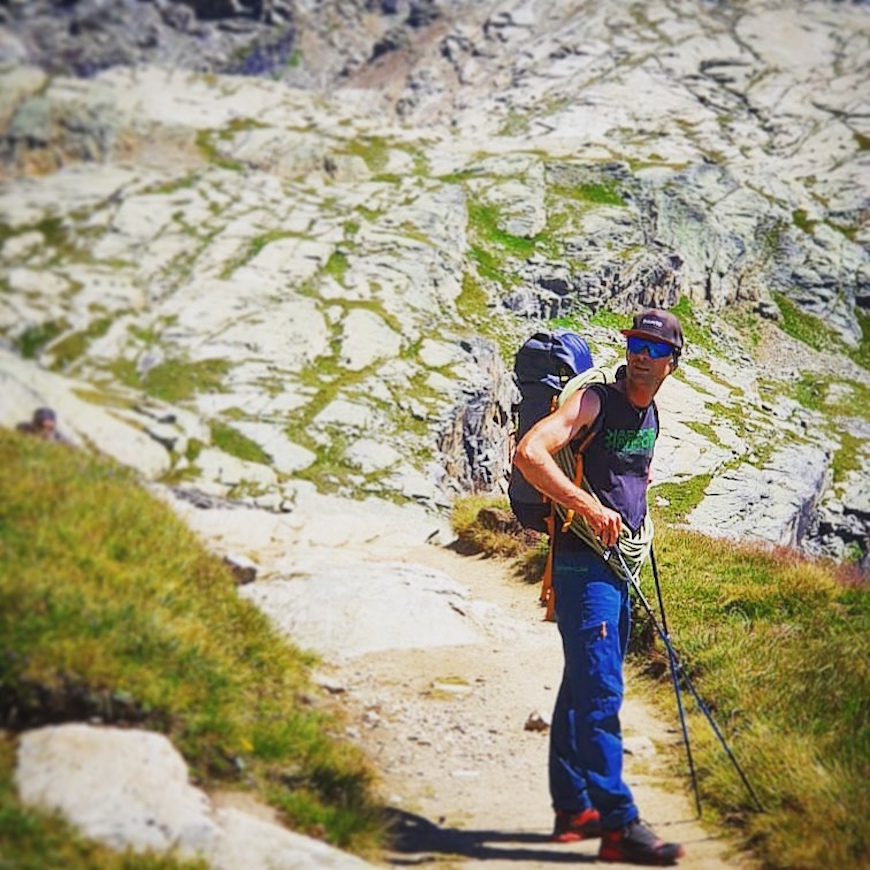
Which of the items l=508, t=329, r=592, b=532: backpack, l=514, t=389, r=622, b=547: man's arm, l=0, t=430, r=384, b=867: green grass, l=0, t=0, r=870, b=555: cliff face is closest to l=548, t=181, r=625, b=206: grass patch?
l=0, t=0, r=870, b=555: cliff face

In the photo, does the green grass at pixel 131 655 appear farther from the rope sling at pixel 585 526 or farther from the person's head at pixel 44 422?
the rope sling at pixel 585 526

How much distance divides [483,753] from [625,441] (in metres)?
3.39

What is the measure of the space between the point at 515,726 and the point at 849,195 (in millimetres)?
47620

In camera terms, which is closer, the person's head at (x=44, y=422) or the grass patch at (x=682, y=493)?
the person's head at (x=44, y=422)

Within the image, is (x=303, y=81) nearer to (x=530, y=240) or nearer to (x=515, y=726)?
(x=530, y=240)

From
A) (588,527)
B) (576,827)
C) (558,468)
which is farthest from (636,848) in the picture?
(558,468)

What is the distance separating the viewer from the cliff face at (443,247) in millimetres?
5621

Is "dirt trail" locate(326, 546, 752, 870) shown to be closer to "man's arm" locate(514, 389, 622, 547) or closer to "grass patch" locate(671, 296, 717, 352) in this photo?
"man's arm" locate(514, 389, 622, 547)

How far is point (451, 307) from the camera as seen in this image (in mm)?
23922

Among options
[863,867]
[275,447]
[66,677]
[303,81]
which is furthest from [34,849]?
[303,81]

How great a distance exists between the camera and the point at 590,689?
16.4 ft

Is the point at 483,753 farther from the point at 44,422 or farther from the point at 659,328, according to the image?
the point at 44,422

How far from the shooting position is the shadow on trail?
16.2ft

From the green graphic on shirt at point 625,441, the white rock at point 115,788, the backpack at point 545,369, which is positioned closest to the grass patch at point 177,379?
the white rock at point 115,788
